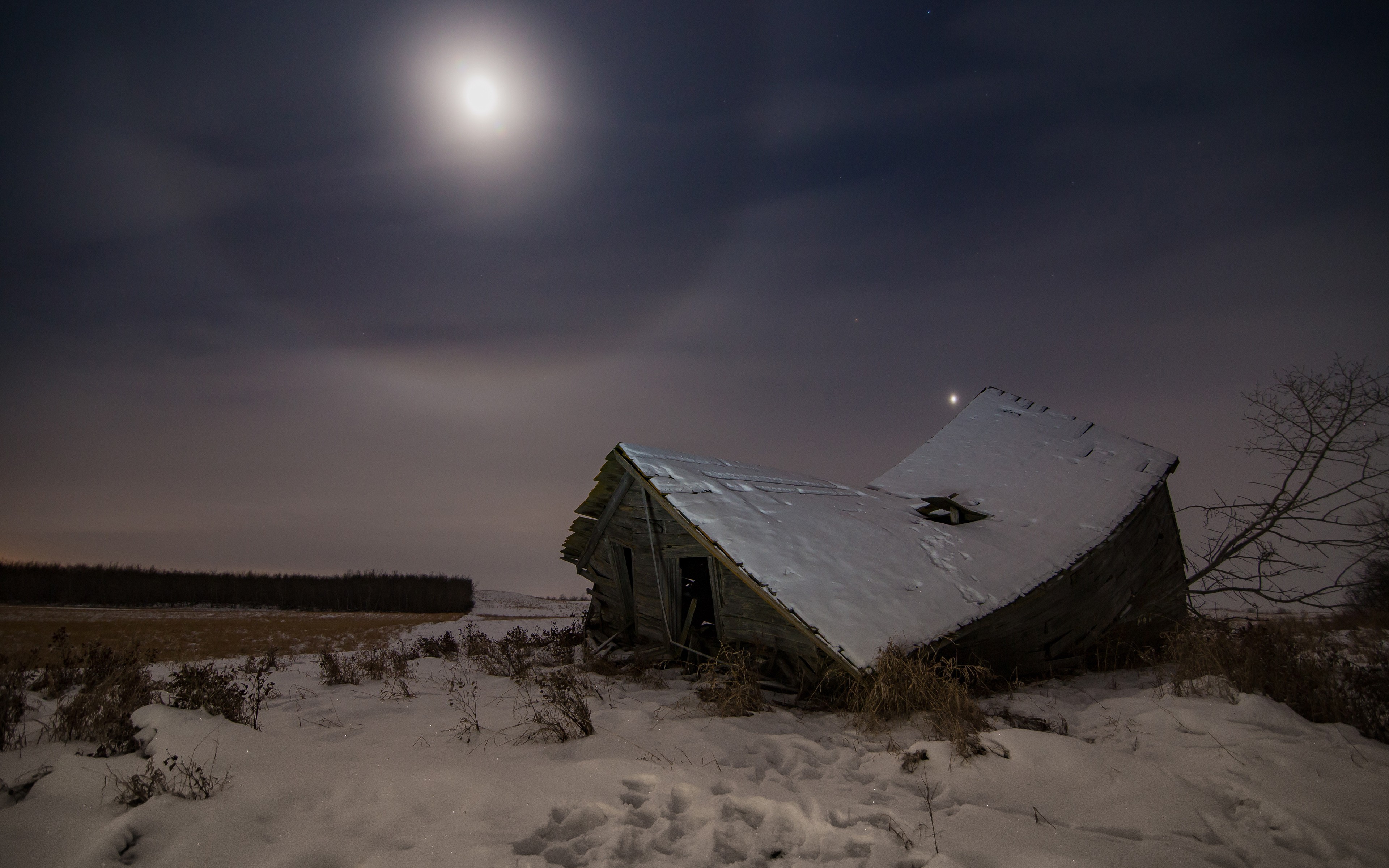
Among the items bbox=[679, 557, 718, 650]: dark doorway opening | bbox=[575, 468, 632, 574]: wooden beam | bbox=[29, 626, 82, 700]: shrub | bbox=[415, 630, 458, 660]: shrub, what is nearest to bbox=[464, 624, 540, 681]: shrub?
bbox=[415, 630, 458, 660]: shrub

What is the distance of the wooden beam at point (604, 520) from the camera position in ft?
31.9

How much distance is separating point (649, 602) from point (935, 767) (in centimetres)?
625

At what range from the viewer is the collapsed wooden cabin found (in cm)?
666

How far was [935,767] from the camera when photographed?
409 centimetres

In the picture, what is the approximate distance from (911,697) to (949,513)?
5601mm

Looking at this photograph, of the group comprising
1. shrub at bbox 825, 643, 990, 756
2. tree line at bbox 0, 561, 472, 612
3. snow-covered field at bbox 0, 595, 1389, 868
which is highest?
shrub at bbox 825, 643, 990, 756

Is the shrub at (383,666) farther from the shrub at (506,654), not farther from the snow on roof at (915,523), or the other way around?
the snow on roof at (915,523)

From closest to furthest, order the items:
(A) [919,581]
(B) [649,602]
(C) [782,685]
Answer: (C) [782,685]
(A) [919,581]
(B) [649,602]

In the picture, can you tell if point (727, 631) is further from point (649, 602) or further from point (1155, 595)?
point (1155, 595)

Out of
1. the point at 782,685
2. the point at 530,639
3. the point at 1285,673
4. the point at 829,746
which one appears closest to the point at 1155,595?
the point at 1285,673

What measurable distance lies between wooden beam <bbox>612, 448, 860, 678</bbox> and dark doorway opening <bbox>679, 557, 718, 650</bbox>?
1037 millimetres

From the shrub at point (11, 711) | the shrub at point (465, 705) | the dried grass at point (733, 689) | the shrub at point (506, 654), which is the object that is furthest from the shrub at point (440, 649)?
the dried grass at point (733, 689)

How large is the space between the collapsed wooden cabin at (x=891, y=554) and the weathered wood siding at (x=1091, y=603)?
0.03 m

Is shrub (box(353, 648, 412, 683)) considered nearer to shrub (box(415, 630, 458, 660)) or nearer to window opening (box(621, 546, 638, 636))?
shrub (box(415, 630, 458, 660))
